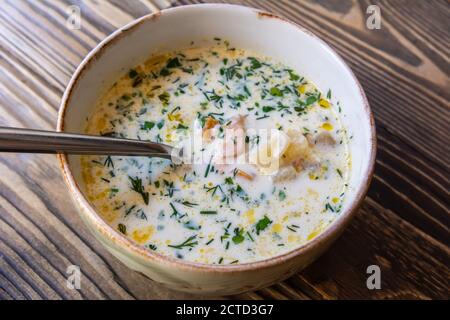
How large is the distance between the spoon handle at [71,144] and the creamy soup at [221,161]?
7 centimetres

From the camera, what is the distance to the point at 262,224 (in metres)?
1.21

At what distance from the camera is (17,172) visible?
4.75ft

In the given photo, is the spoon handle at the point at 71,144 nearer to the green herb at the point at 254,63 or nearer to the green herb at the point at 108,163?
the green herb at the point at 108,163

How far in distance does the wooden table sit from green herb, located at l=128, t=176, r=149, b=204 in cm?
17

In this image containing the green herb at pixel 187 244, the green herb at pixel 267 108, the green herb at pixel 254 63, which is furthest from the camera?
the green herb at pixel 254 63

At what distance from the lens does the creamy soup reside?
1196 millimetres

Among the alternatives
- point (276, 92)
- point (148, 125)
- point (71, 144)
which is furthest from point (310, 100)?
point (71, 144)

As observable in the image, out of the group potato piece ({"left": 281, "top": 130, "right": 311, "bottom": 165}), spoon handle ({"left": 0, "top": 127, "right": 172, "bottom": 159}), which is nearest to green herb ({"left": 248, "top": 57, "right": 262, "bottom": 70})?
potato piece ({"left": 281, "top": 130, "right": 311, "bottom": 165})

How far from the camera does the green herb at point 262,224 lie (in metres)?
1.20

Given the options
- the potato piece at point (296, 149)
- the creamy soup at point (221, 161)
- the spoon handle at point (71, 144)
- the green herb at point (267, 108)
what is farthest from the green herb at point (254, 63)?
the spoon handle at point (71, 144)

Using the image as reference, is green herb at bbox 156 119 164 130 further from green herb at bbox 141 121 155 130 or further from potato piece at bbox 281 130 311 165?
potato piece at bbox 281 130 311 165

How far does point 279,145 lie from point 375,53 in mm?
606

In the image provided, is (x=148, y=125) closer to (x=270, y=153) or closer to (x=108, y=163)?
(x=108, y=163)
